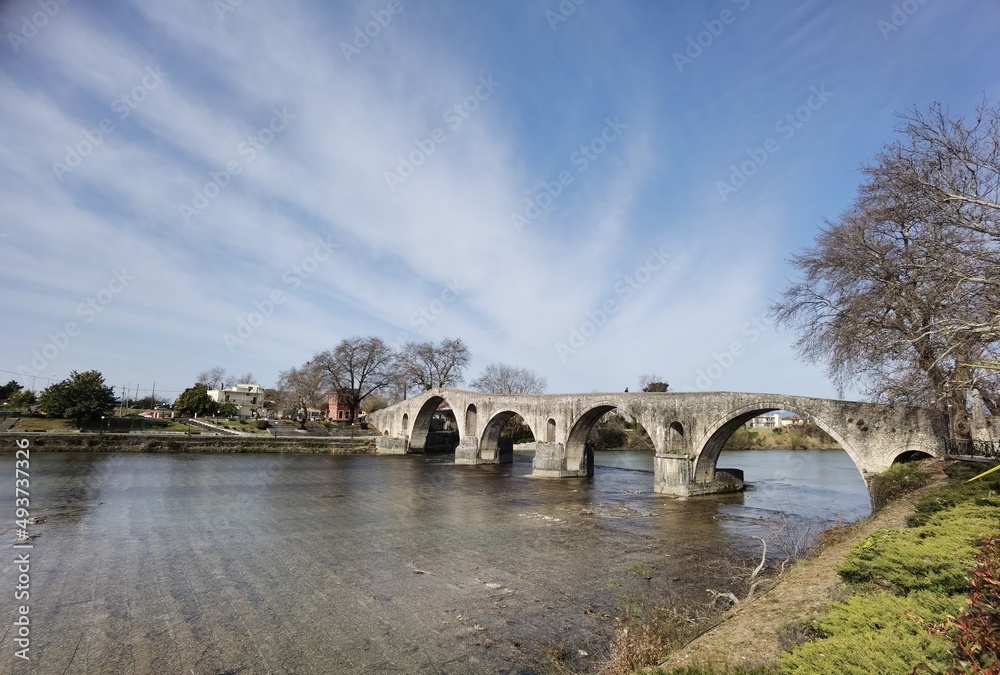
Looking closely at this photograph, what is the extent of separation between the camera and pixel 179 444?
39.9m

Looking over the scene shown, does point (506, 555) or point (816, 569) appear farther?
point (506, 555)

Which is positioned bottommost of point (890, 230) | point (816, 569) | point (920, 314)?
point (816, 569)

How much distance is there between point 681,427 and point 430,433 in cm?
3424

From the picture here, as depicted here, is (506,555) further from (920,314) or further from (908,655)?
(920,314)

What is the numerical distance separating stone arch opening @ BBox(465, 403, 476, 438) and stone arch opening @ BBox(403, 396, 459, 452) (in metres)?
4.91

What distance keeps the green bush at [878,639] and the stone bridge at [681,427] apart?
50.6 ft

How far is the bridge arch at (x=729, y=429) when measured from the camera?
832 inches

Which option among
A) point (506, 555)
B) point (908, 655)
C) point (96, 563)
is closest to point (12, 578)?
point (96, 563)

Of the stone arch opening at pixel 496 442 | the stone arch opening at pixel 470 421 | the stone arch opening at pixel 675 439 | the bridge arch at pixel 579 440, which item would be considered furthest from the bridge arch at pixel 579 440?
the stone arch opening at pixel 470 421

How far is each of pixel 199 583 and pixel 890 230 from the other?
823 inches

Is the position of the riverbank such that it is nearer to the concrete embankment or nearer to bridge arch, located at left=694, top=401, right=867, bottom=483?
bridge arch, located at left=694, top=401, right=867, bottom=483

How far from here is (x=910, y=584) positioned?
5.77 m

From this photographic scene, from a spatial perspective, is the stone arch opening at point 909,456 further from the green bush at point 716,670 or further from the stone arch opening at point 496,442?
the stone arch opening at point 496,442

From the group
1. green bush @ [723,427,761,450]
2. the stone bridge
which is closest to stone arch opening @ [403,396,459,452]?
the stone bridge
